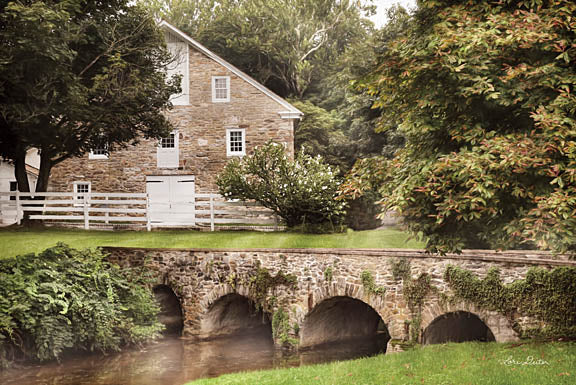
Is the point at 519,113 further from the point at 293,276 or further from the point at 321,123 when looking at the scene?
the point at 321,123

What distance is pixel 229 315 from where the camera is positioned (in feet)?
54.4

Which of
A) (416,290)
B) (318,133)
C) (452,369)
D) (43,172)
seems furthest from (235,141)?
(452,369)

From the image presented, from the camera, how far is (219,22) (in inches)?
1264

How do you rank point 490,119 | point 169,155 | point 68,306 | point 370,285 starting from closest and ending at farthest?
point 490,119, point 68,306, point 370,285, point 169,155

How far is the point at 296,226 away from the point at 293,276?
12.9 ft

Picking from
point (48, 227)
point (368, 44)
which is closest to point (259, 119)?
point (368, 44)

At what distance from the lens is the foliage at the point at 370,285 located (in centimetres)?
1313

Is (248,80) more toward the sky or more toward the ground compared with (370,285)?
more toward the sky

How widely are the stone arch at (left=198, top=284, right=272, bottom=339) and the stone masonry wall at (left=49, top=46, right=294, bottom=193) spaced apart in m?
7.36

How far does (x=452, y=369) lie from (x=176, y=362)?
7035mm

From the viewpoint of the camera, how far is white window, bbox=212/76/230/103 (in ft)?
76.4

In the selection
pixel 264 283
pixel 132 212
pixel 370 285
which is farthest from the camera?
pixel 132 212
